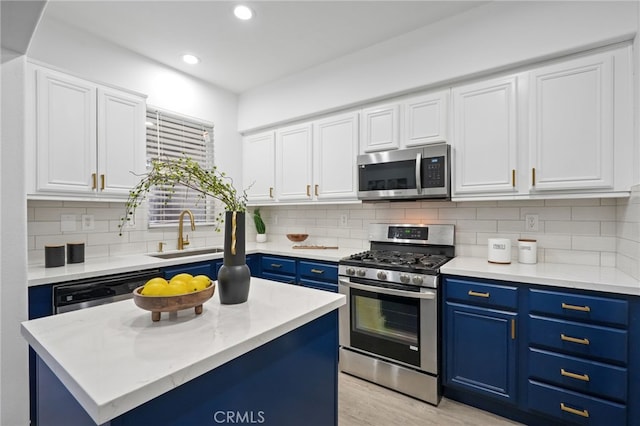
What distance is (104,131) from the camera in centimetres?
256

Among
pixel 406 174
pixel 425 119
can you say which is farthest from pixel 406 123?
pixel 406 174

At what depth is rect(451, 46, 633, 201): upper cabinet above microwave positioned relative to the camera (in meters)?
1.95

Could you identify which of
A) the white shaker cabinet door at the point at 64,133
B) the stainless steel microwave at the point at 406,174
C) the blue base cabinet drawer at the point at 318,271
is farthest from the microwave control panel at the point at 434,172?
the white shaker cabinet door at the point at 64,133

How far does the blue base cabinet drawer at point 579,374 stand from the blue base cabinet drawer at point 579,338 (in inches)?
2.0

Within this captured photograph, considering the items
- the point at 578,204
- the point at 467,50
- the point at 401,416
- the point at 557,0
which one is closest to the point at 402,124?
the point at 467,50

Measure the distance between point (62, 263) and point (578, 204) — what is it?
3808 millimetres

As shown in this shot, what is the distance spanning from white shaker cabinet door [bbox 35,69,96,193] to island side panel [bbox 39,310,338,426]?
5.93 feet

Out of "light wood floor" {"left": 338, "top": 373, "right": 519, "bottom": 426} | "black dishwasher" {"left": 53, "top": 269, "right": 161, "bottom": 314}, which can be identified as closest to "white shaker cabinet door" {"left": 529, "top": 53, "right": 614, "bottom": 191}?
"light wood floor" {"left": 338, "top": 373, "right": 519, "bottom": 426}

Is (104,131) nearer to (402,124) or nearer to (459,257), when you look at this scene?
(402,124)

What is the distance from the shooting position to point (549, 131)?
7.02 ft

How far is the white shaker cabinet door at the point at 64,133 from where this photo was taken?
7.32ft

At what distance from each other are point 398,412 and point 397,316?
24.9 inches

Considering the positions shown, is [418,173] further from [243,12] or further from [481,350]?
[243,12]

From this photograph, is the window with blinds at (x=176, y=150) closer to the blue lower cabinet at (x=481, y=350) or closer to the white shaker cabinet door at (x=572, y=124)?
the blue lower cabinet at (x=481, y=350)
